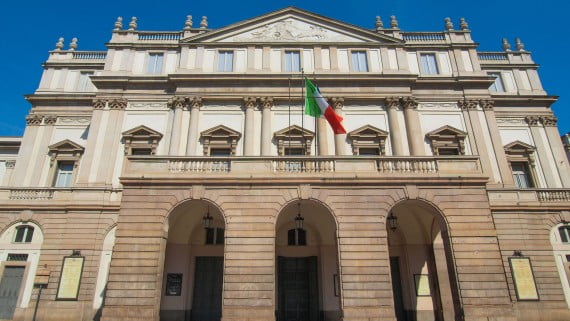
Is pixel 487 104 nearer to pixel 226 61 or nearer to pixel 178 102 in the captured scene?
pixel 226 61

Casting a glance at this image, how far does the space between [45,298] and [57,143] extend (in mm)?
9744

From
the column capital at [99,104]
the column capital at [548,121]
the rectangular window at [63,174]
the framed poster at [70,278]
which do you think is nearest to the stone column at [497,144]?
the column capital at [548,121]

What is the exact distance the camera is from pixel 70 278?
18922mm

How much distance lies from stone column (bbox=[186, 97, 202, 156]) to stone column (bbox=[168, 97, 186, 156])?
604mm

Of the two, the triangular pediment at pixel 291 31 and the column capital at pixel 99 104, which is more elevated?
the triangular pediment at pixel 291 31

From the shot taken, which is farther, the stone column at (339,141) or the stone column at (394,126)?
the stone column at (394,126)

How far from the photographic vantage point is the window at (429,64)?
24.9m

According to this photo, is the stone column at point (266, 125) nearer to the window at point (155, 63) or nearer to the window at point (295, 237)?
the window at point (295, 237)

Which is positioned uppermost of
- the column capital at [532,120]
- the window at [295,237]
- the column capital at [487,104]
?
the column capital at [487,104]

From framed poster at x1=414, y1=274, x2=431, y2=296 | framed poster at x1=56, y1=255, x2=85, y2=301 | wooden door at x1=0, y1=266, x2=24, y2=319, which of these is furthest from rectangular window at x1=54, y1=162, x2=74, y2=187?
framed poster at x1=414, y1=274, x2=431, y2=296

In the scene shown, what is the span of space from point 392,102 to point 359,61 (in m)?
3.99

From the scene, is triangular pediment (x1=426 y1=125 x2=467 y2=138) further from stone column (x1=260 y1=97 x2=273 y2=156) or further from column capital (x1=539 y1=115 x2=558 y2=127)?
stone column (x1=260 y1=97 x2=273 y2=156)

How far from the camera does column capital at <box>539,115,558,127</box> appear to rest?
2462 cm

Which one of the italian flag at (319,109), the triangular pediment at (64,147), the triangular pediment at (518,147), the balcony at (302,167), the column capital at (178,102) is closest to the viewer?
the balcony at (302,167)
